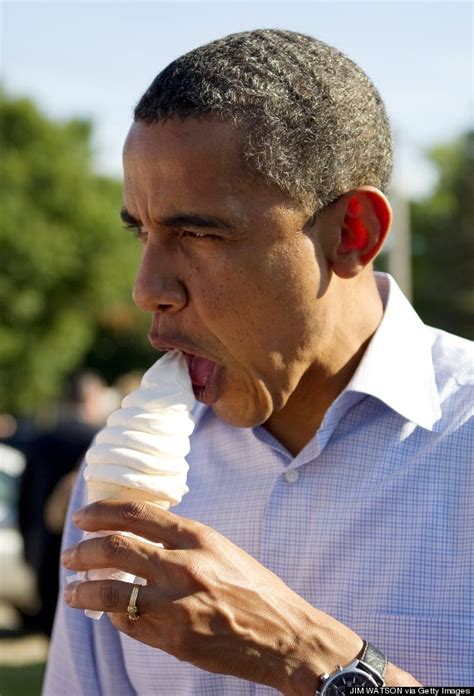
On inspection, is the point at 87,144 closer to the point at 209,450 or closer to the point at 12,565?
the point at 12,565

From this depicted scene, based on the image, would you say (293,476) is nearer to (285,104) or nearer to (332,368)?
(332,368)

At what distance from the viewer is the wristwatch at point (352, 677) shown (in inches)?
87.5

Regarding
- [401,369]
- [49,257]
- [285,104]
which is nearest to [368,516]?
[401,369]

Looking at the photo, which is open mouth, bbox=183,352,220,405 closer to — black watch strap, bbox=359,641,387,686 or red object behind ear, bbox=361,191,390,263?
red object behind ear, bbox=361,191,390,263

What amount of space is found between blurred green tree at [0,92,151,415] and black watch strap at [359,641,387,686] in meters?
43.1

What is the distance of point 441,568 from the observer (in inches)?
97.6

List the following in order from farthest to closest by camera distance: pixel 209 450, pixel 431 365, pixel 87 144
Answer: pixel 87 144 → pixel 209 450 → pixel 431 365

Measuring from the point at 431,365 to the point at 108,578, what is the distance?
96 centimetres

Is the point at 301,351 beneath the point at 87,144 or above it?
above

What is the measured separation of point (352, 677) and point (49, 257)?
4548cm

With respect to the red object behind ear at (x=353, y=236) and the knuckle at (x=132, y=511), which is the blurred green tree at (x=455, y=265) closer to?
the red object behind ear at (x=353, y=236)

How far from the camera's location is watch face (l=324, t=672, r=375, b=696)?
2.22 metres

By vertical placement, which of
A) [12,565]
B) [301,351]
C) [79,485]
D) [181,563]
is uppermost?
[301,351]

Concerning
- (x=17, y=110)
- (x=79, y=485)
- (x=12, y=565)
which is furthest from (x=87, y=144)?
(x=79, y=485)
